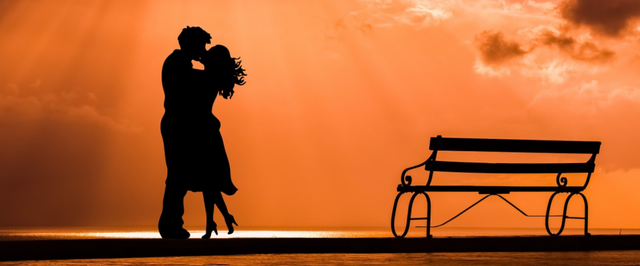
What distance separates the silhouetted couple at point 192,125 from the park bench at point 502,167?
221cm

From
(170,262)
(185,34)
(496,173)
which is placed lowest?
(170,262)

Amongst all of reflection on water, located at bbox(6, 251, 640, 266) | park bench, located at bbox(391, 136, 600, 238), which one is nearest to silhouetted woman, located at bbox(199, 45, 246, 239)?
reflection on water, located at bbox(6, 251, 640, 266)

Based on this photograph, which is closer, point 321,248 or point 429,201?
point 321,248

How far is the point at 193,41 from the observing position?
8.76 meters

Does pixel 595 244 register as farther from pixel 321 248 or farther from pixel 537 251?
pixel 321 248

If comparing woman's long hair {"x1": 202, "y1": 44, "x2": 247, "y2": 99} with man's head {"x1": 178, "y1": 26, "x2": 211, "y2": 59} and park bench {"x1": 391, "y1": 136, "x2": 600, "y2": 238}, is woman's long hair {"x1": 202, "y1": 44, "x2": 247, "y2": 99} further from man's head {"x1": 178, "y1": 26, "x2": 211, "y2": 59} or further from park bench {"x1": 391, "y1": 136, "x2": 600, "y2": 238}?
park bench {"x1": 391, "y1": 136, "x2": 600, "y2": 238}

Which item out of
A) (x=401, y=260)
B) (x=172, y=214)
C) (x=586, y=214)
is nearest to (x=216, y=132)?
(x=172, y=214)

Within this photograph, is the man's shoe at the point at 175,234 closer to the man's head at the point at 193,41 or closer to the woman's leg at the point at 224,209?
the woman's leg at the point at 224,209

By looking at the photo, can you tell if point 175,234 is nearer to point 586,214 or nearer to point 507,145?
point 507,145

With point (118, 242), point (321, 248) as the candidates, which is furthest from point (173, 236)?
point (321, 248)

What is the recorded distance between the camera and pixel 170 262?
7.50 meters

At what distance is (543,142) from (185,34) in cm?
463

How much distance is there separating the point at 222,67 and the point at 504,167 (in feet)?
12.6

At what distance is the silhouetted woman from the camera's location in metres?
8.80
